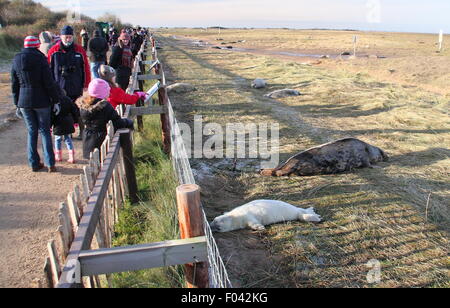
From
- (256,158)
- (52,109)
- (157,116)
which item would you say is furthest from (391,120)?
(52,109)

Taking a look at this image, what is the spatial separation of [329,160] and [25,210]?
435 cm

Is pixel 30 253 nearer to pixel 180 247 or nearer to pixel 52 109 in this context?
pixel 180 247

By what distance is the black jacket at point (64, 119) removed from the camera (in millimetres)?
5793

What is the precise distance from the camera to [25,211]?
4652 millimetres

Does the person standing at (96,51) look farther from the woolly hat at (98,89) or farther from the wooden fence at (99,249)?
the wooden fence at (99,249)

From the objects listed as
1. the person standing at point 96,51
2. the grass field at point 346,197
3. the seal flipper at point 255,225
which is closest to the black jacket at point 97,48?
the person standing at point 96,51

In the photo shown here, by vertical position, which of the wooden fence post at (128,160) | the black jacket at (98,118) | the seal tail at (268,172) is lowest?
the seal tail at (268,172)

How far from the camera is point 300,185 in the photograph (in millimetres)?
5559

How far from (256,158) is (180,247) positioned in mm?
4288

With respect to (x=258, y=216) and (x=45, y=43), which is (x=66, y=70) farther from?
(x=258, y=216)

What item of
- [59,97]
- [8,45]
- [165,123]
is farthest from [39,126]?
[8,45]

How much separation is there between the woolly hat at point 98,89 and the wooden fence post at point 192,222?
273 cm

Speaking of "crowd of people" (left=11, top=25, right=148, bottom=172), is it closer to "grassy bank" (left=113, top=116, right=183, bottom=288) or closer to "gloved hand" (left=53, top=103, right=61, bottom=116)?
"gloved hand" (left=53, top=103, right=61, bottom=116)

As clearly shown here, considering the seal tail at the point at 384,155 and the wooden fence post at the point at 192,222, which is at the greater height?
the wooden fence post at the point at 192,222
